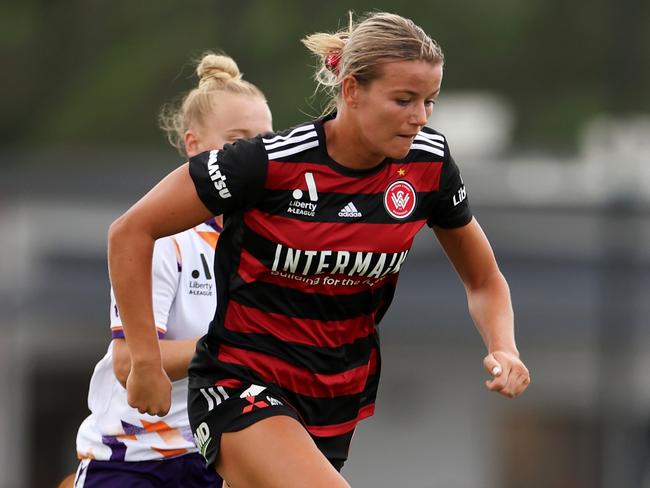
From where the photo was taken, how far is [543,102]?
2267cm

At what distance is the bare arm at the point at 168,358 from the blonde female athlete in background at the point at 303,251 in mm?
176

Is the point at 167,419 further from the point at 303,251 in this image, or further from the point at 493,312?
the point at 493,312

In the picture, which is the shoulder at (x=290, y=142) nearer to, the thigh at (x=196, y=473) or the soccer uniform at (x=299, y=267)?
the soccer uniform at (x=299, y=267)

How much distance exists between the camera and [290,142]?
4.00 m

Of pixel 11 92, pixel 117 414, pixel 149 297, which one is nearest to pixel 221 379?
pixel 149 297

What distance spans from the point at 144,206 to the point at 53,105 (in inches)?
753

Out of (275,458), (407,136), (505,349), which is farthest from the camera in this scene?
(505,349)

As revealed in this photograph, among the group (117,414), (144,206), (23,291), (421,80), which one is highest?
(421,80)

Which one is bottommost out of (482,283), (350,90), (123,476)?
(123,476)

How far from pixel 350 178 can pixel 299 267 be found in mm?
297

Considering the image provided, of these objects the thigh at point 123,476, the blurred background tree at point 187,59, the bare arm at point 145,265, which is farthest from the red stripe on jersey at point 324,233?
the blurred background tree at point 187,59

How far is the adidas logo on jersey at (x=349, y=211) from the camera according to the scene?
4.03m

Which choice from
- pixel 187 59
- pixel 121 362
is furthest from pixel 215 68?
pixel 187 59

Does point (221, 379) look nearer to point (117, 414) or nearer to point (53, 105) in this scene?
point (117, 414)
